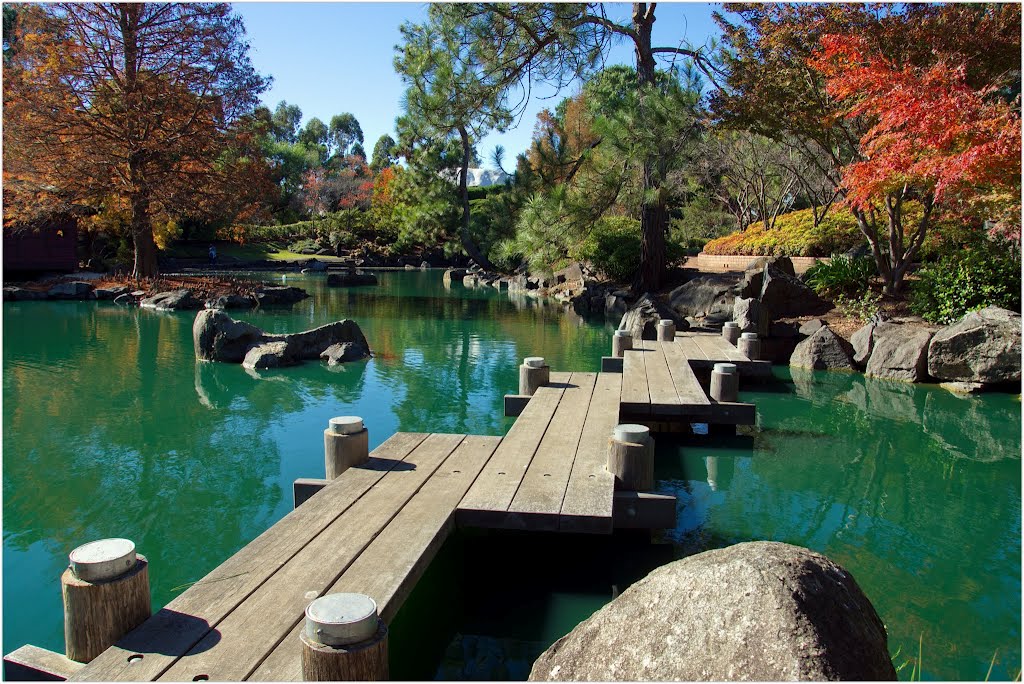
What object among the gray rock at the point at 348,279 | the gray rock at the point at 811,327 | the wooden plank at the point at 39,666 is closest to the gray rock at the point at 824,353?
the gray rock at the point at 811,327

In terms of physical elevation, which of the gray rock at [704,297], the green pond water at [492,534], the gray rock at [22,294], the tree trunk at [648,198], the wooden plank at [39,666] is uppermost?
the tree trunk at [648,198]

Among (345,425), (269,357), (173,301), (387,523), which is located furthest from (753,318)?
(173,301)

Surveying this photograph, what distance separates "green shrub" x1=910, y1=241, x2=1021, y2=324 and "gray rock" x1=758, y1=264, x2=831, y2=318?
159cm

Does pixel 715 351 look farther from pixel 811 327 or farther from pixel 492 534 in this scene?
pixel 492 534

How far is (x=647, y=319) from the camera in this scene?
12633 millimetres

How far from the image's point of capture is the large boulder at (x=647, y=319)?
12.4 metres

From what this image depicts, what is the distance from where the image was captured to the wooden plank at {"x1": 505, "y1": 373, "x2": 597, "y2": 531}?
380 cm

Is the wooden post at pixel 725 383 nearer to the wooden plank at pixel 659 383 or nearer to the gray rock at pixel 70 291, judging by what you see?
the wooden plank at pixel 659 383

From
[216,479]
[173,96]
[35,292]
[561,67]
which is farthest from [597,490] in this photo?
[35,292]

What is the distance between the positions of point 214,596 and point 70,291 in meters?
19.6

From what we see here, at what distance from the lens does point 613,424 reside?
5.54 metres

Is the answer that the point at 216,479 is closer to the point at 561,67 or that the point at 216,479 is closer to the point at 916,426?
the point at 916,426

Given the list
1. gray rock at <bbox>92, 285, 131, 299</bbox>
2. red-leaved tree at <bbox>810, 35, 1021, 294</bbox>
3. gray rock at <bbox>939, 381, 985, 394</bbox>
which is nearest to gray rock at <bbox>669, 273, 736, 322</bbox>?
red-leaved tree at <bbox>810, 35, 1021, 294</bbox>

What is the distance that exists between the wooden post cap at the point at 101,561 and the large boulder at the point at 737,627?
1534 mm
